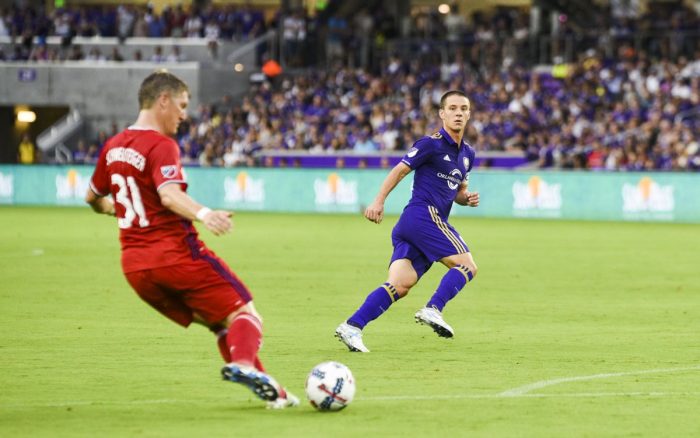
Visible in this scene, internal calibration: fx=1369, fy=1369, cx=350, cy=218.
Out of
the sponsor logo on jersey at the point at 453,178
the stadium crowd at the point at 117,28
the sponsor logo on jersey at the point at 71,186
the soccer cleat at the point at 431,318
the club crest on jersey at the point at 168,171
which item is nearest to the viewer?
the club crest on jersey at the point at 168,171

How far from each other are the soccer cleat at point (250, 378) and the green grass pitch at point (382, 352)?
0.23 m

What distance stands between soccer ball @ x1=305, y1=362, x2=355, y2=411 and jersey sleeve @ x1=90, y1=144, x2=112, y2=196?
5.65ft

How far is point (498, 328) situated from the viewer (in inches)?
533

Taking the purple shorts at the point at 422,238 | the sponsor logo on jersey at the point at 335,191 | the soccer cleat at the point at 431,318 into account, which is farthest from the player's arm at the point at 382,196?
the sponsor logo on jersey at the point at 335,191

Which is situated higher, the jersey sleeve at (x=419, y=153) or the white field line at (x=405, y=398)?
the jersey sleeve at (x=419, y=153)

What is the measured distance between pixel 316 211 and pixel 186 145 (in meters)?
8.29

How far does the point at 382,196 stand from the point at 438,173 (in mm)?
1010

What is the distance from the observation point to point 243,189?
124 feet

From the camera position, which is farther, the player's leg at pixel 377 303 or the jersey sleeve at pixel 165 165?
the player's leg at pixel 377 303

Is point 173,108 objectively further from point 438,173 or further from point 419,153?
point 438,173

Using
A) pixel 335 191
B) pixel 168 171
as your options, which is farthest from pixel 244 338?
pixel 335 191

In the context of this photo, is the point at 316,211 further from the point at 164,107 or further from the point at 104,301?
the point at 164,107

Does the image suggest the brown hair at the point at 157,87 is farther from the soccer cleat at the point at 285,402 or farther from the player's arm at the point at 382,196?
the player's arm at the point at 382,196

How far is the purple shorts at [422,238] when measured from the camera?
12047 millimetres
